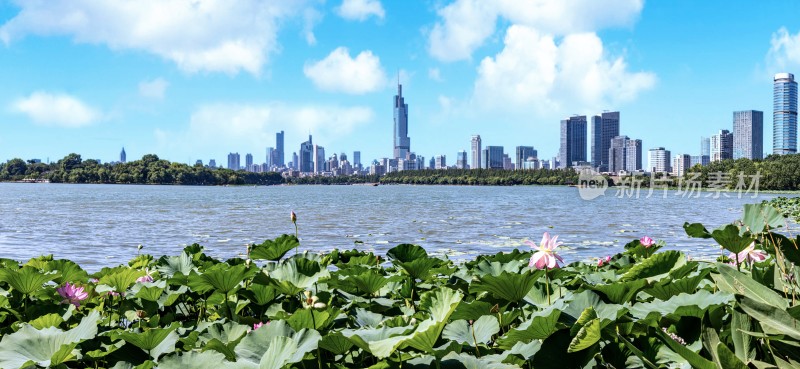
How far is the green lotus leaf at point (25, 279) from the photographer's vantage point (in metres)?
2.42

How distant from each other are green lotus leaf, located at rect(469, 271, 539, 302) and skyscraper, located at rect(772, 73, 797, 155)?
195 m

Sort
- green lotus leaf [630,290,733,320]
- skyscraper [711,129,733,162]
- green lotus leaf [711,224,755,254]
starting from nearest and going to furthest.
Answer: green lotus leaf [630,290,733,320]
green lotus leaf [711,224,755,254]
skyscraper [711,129,733,162]

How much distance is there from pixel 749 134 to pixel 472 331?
217795 mm

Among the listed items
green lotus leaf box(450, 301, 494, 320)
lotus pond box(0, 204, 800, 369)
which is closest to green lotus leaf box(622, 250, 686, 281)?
lotus pond box(0, 204, 800, 369)

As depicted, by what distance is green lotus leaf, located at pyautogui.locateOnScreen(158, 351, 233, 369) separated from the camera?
56.3 inches

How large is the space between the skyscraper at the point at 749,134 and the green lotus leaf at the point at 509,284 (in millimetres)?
207373

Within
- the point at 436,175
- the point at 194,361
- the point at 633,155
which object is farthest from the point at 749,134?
the point at 194,361

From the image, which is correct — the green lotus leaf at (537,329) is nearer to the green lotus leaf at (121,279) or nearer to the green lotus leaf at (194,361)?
the green lotus leaf at (194,361)

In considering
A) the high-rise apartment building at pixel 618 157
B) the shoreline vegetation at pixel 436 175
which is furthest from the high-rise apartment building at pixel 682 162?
the shoreline vegetation at pixel 436 175

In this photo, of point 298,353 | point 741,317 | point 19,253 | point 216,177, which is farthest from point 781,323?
point 216,177

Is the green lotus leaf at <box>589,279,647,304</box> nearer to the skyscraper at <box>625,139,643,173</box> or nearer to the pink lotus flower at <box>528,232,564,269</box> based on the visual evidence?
the pink lotus flower at <box>528,232,564,269</box>

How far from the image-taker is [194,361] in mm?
1445

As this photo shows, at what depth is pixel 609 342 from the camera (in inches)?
60.6

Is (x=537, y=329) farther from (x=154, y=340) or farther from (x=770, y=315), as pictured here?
(x=154, y=340)
